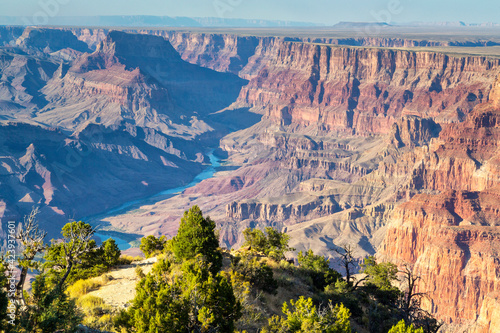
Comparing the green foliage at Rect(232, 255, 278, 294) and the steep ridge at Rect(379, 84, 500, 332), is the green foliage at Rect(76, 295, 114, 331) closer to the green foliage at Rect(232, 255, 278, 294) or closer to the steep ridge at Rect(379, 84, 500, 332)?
the green foliage at Rect(232, 255, 278, 294)

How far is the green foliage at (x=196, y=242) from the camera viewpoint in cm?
3700

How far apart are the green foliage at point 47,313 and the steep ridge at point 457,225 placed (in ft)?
193

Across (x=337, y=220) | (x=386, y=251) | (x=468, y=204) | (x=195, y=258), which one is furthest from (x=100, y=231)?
(x=195, y=258)

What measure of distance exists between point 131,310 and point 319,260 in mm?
28800

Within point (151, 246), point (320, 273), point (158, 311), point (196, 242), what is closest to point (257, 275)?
point (196, 242)

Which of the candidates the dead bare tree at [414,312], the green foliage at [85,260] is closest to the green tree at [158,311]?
the green foliage at [85,260]

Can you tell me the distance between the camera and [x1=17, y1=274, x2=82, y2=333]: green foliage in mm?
25094

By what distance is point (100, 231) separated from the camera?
174875mm

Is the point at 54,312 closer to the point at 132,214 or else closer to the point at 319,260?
the point at 319,260

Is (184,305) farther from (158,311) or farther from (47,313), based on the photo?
(47,313)

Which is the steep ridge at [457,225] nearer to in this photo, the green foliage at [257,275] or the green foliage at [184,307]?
the green foliage at [257,275]

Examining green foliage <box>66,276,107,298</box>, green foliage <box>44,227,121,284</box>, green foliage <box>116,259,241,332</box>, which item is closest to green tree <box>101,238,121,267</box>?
green foliage <box>44,227,121,284</box>

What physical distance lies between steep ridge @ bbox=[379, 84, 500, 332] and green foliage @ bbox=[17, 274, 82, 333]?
58.9 meters

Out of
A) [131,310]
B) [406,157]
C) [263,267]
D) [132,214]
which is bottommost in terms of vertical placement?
[132,214]
